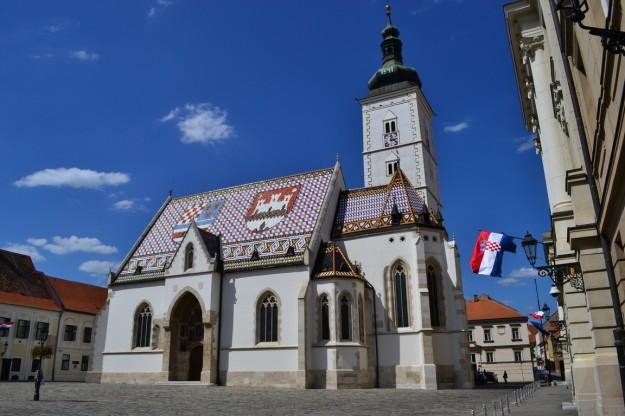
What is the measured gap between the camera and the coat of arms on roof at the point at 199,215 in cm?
3888

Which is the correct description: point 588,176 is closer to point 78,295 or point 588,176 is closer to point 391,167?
point 391,167

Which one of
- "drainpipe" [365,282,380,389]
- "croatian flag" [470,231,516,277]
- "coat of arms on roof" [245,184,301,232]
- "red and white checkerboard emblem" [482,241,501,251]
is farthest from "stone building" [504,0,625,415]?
"coat of arms on roof" [245,184,301,232]

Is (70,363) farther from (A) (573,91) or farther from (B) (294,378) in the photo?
(A) (573,91)

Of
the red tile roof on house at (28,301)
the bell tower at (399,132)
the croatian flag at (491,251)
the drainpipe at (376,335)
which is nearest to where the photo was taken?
the croatian flag at (491,251)

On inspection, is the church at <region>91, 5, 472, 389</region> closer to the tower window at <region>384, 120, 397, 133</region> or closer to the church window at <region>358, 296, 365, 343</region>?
the church window at <region>358, 296, 365, 343</region>

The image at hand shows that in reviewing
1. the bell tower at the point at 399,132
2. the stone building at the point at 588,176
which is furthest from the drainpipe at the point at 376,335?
the stone building at the point at 588,176

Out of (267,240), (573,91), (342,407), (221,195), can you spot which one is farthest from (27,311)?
(573,91)

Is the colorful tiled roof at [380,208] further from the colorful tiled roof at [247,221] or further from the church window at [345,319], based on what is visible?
the church window at [345,319]

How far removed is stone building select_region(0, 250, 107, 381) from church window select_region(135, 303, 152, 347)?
8.29 m

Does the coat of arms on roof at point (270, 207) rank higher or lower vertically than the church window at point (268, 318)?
higher

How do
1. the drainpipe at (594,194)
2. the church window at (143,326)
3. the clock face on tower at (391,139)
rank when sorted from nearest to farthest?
the drainpipe at (594,194) → the church window at (143,326) → the clock face on tower at (391,139)

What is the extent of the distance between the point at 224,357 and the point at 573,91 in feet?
88.5

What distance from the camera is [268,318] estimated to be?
3169cm

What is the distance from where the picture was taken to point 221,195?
4112cm
